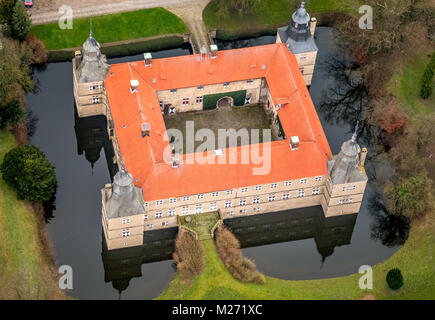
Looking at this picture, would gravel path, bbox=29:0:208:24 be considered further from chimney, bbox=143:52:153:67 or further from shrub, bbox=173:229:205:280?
shrub, bbox=173:229:205:280

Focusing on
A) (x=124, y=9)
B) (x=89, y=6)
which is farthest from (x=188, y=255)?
(x=89, y=6)

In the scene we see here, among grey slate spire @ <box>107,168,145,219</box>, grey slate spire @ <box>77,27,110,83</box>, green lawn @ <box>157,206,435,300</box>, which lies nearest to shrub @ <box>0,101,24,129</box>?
grey slate spire @ <box>77,27,110,83</box>

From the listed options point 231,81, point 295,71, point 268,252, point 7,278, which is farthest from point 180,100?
point 7,278

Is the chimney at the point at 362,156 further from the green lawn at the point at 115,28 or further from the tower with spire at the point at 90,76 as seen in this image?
the green lawn at the point at 115,28

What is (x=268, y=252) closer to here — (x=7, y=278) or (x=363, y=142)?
(x=363, y=142)

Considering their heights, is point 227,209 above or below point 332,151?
below

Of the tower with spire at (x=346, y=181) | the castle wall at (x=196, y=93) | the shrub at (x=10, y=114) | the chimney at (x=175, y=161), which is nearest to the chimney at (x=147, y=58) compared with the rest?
the castle wall at (x=196, y=93)
